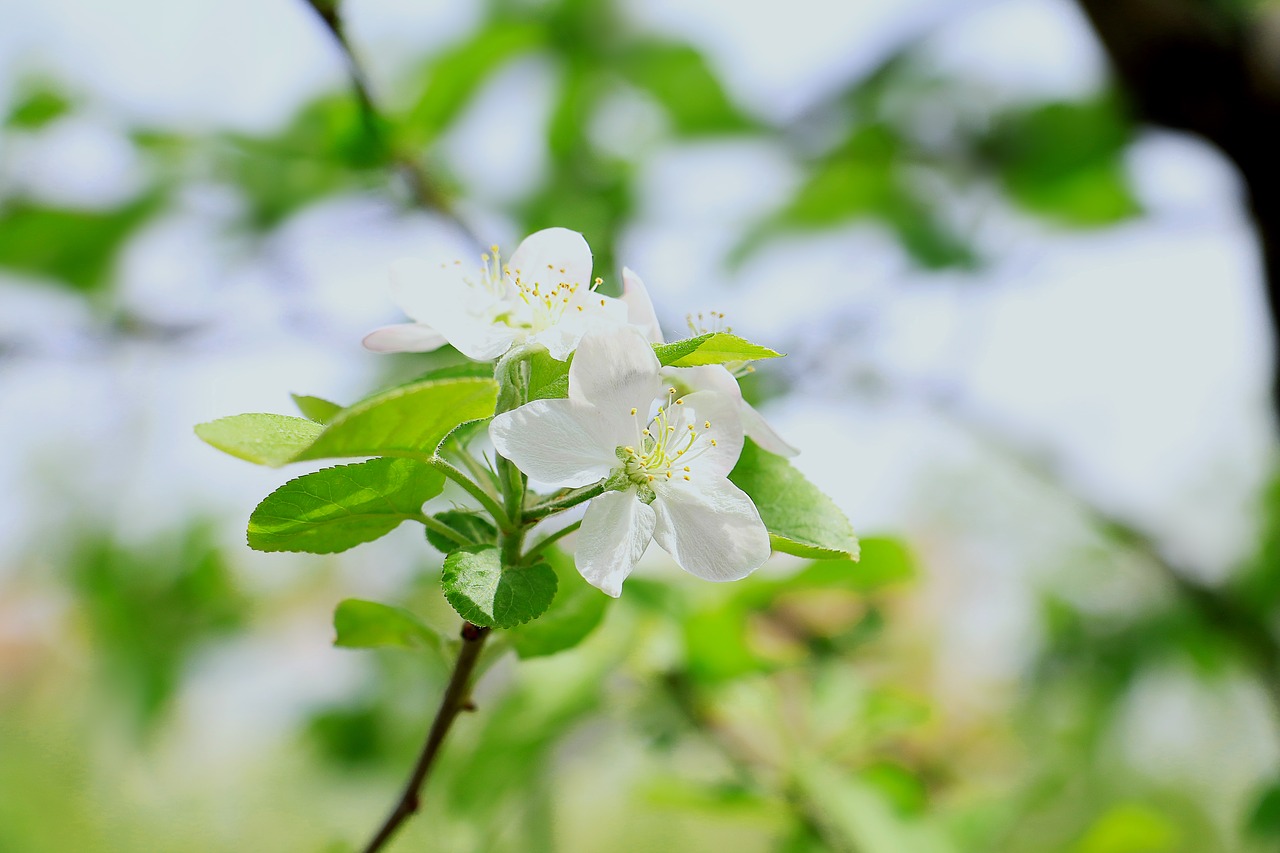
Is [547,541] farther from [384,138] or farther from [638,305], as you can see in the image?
[384,138]

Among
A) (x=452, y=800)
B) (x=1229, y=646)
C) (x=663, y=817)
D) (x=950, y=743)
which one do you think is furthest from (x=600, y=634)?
(x=663, y=817)

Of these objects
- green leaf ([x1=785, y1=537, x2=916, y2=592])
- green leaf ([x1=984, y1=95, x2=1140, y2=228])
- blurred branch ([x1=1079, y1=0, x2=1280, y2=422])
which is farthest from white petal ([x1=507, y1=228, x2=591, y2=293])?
green leaf ([x1=984, y1=95, x2=1140, y2=228])

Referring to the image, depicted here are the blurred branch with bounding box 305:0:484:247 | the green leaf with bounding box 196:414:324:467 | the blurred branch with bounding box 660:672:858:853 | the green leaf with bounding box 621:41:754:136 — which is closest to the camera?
the green leaf with bounding box 196:414:324:467

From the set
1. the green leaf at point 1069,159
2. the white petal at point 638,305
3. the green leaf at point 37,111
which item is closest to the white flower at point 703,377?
the white petal at point 638,305

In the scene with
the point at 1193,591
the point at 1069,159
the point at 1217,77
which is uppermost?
the point at 1217,77

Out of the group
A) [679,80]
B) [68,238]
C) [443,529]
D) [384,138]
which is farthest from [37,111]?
[443,529]

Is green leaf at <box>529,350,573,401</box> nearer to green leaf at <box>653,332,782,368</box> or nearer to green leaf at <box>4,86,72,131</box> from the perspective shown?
green leaf at <box>653,332,782,368</box>
